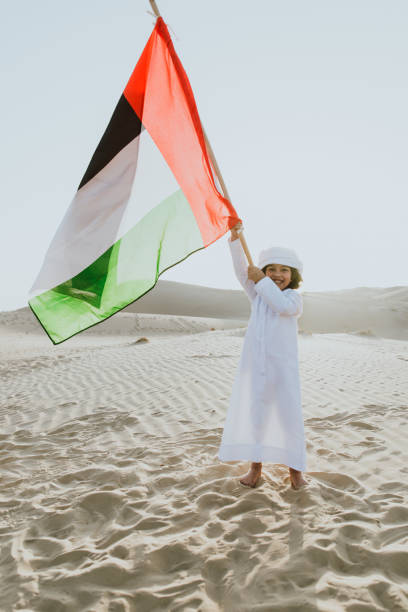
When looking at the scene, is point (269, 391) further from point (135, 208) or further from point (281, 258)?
point (135, 208)

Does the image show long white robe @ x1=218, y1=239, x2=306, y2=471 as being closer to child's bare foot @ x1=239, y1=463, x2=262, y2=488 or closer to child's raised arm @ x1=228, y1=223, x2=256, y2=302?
child's raised arm @ x1=228, y1=223, x2=256, y2=302

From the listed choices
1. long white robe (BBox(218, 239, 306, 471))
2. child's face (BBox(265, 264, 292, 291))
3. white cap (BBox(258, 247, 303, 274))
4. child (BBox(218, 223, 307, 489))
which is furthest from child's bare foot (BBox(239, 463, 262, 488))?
white cap (BBox(258, 247, 303, 274))

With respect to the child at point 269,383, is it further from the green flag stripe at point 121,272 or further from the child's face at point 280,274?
the green flag stripe at point 121,272

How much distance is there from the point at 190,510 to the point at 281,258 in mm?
1948

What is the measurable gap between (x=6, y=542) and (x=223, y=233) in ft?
8.41

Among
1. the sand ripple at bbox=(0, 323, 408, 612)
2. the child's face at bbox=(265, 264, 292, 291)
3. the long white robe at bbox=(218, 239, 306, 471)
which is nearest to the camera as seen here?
the sand ripple at bbox=(0, 323, 408, 612)

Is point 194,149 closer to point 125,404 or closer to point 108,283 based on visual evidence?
point 108,283

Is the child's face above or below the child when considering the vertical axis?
above

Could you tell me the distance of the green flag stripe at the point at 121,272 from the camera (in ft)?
11.3

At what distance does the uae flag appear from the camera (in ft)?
11.4

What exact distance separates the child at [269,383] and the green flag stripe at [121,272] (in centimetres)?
44

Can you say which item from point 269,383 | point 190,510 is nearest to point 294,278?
point 269,383

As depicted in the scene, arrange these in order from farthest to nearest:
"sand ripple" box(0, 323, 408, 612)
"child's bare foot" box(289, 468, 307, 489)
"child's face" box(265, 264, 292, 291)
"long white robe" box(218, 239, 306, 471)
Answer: "child's face" box(265, 264, 292, 291) → "child's bare foot" box(289, 468, 307, 489) → "long white robe" box(218, 239, 306, 471) → "sand ripple" box(0, 323, 408, 612)

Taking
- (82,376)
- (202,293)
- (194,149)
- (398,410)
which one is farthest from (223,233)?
(202,293)
